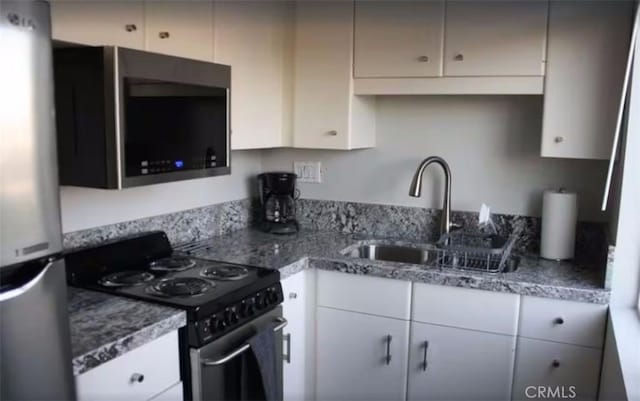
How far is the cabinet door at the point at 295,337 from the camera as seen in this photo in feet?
7.55

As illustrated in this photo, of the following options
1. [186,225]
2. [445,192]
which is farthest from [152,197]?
[445,192]

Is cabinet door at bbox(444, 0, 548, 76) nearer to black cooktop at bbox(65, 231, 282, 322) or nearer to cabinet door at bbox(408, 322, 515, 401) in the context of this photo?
cabinet door at bbox(408, 322, 515, 401)

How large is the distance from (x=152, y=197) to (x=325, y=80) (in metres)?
0.95

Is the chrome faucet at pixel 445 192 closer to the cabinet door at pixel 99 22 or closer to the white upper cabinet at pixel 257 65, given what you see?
the white upper cabinet at pixel 257 65

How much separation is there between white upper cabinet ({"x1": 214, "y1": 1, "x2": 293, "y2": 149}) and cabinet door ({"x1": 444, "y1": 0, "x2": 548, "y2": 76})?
2.54ft

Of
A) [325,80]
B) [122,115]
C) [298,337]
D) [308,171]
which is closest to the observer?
[122,115]

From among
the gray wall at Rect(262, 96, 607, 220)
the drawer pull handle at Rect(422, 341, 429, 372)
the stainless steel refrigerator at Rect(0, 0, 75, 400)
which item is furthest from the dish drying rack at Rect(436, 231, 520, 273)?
the stainless steel refrigerator at Rect(0, 0, 75, 400)

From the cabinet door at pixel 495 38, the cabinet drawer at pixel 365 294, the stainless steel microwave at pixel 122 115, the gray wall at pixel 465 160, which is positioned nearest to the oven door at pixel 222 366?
the cabinet drawer at pixel 365 294

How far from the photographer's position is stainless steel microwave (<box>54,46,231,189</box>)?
5.57 feet

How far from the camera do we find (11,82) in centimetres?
97

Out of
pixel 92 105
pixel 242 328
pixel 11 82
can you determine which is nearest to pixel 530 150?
pixel 242 328

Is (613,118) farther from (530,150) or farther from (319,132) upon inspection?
(319,132)

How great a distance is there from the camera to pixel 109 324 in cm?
157

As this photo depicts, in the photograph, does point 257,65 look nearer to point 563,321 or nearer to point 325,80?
point 325,80
